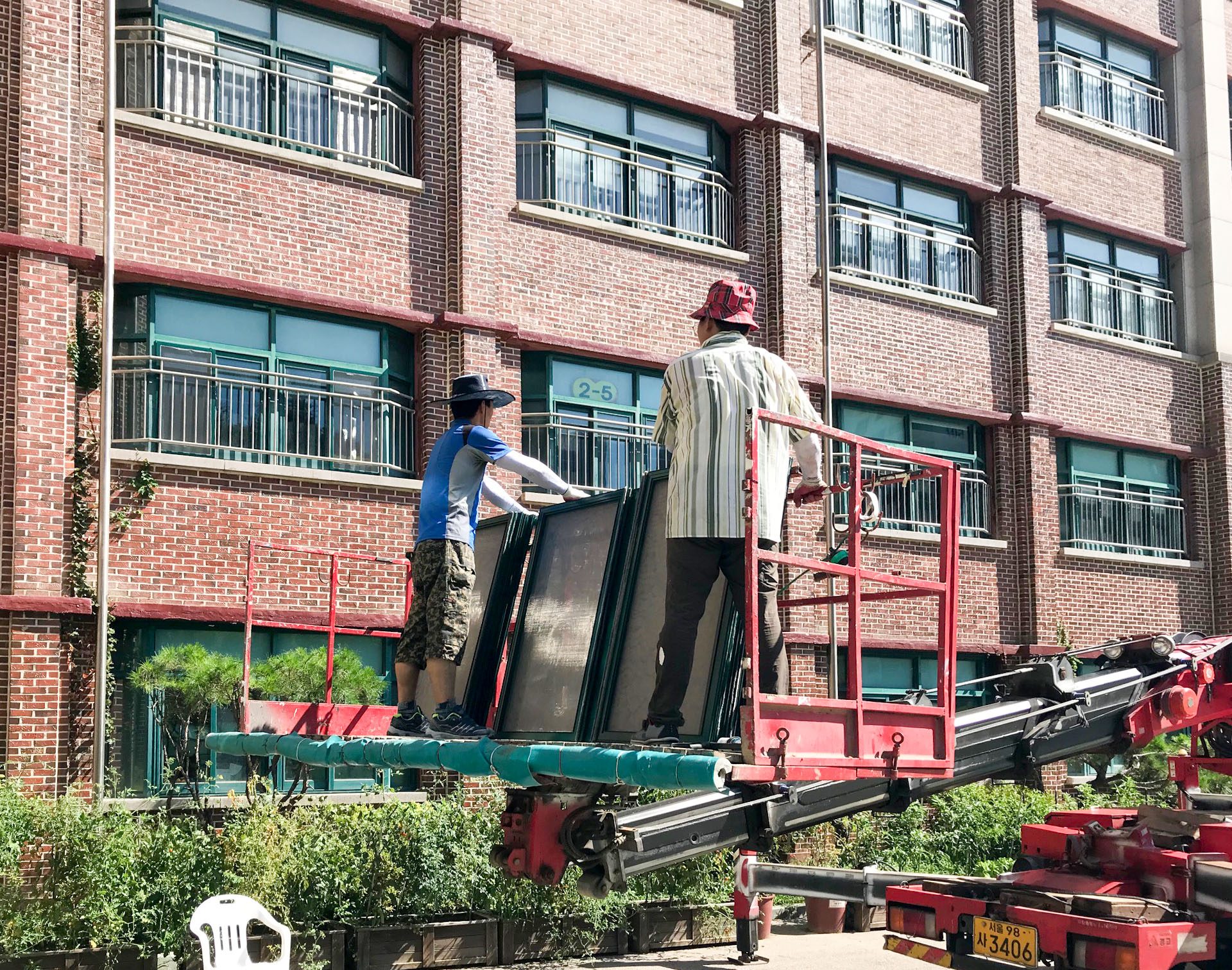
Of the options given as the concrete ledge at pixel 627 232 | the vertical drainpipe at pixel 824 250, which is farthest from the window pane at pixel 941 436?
the concrete ledge at pixel 627 232

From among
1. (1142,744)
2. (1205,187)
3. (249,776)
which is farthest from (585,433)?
(1205,187)

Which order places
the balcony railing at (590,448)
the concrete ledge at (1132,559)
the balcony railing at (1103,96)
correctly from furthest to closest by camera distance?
the balcony railing at (1103,96) → the concrete ledge at (1132,559) → the balcony railing at (590,448)

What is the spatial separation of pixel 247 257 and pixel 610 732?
10.6m

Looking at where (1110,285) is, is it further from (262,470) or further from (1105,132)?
(262,470)

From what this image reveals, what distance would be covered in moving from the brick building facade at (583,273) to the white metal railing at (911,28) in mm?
65

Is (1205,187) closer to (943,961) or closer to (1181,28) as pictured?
(1181,28)

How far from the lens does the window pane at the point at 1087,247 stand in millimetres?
23656

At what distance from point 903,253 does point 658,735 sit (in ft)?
55.1

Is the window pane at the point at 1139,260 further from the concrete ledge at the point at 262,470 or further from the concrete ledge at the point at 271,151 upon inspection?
the concrete ledge at the point at 262,470

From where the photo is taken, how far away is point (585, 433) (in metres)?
17.9

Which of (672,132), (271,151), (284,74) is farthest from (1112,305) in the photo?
(271,151)

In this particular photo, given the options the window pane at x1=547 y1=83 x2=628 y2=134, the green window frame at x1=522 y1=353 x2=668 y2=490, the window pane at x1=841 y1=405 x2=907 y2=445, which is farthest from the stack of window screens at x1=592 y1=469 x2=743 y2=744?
the window pane at x1=841 y1=405 x2=907 y2=445

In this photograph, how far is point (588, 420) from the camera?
17938mm

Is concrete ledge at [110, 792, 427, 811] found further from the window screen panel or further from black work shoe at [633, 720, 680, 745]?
black work shoe at [633, 720, 680, 745]
